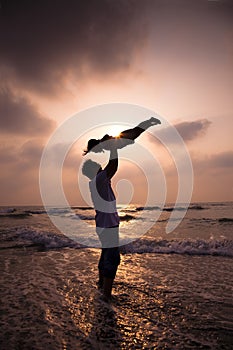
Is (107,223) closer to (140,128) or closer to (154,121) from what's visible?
(140,128)

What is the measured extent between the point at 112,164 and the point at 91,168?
73 centimetres

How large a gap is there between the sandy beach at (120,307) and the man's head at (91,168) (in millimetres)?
2267

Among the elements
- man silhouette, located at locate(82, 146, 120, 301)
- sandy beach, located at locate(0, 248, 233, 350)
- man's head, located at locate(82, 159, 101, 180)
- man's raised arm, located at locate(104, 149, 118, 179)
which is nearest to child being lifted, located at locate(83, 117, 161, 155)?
man's raised arm, located at locate(104, 149, 118, 179)

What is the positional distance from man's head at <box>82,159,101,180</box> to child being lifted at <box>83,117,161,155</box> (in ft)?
1.64

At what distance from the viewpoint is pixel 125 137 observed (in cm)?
425

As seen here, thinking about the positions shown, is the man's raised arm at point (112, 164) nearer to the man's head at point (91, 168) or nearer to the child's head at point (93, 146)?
the child's head at point (93, 146)

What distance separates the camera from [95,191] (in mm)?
4820

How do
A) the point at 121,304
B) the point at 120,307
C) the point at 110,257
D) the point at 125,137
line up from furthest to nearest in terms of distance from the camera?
the point at 110,257 → the point at 121,304 → the point at 120,307 → the point at 125,137

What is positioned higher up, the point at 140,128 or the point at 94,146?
the point at 140,128

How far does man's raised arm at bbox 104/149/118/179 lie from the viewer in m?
4.38

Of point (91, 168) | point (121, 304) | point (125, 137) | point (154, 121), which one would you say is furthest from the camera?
point (91, 168)

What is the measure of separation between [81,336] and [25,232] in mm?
12266

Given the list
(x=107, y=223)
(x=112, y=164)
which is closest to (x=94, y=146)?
(x=112, y=164)

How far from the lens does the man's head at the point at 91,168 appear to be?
5.04 m
